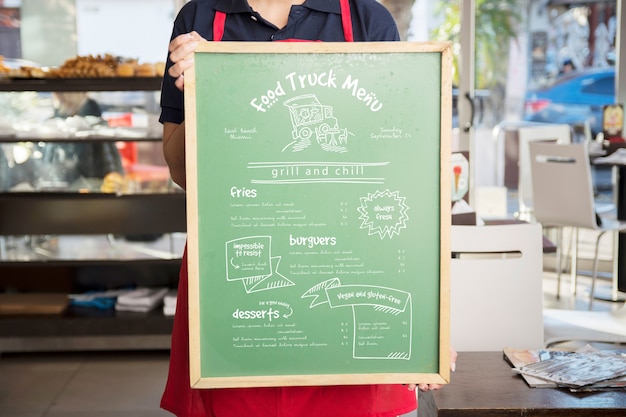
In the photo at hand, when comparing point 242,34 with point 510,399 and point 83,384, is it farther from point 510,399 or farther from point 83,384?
point 83,384

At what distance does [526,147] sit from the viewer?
6805mm

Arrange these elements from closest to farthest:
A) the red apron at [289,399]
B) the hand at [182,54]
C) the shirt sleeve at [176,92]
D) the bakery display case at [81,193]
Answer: the hand at [182,54] < the red apron at [289,399] < the shirt sleeve at [176,92] < the bakery display case at [81,193]

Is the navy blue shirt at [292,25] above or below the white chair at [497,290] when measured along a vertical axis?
above

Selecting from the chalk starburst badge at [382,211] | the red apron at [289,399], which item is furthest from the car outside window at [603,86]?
the chalk starburst badge at [382,211]

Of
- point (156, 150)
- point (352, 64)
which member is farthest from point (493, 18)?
point (352, 64)

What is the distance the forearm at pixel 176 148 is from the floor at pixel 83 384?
2.52 metres

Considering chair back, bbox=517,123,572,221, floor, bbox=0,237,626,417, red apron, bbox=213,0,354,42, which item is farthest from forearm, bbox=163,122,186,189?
chair back, bbox=517,123,572,221

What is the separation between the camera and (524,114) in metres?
7.32

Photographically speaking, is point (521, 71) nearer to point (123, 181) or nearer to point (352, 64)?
point (123, 181)

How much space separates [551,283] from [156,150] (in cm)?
334

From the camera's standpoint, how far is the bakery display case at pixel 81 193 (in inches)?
193

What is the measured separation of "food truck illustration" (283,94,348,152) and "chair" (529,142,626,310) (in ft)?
14.6

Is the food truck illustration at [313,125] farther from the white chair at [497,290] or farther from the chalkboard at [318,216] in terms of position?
the white chair at [497,290]

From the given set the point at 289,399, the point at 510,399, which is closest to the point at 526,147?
the point at 510,399
